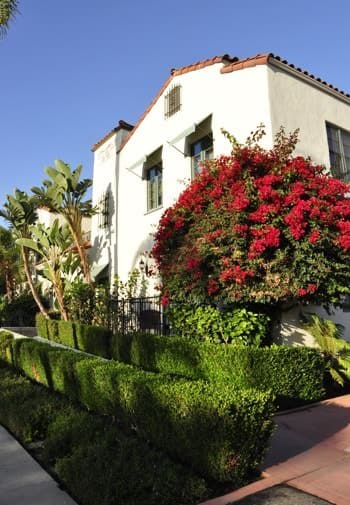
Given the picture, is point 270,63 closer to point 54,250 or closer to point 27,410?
point 27,410

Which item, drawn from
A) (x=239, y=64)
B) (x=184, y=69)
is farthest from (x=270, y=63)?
(x=184, y=69)

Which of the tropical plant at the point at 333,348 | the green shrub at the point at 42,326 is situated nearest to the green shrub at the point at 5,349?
the green shrub at the point at 42,326

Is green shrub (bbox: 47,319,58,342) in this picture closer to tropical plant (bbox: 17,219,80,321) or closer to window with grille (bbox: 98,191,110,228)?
tropical plant (bbox: 17,219,80,321)

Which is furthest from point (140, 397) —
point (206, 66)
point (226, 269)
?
Answer: point (206, 66)

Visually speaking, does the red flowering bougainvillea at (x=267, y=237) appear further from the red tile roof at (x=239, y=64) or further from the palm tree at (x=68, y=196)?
the palm tree at (x=68, y=196)

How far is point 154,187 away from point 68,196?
143 inches

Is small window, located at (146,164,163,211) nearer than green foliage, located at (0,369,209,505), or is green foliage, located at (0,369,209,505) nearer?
green foliage, located at (0,369,209,505)

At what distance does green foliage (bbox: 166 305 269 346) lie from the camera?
25.6 feet

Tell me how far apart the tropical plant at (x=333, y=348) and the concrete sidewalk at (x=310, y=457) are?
3.40ft

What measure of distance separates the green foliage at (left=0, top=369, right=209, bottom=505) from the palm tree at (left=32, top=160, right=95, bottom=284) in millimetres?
9785

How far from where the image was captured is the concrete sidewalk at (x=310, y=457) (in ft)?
11.3

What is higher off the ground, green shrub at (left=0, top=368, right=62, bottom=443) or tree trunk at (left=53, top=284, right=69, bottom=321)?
tree trunk at (left=53, top=284, right=69, bottom=321)

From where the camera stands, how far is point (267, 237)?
6.91 meters

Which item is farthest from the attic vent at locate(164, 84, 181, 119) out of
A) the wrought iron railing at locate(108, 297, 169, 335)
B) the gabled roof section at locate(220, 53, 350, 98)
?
the wrought iron railing at locate(108, 297, 169, 335)
